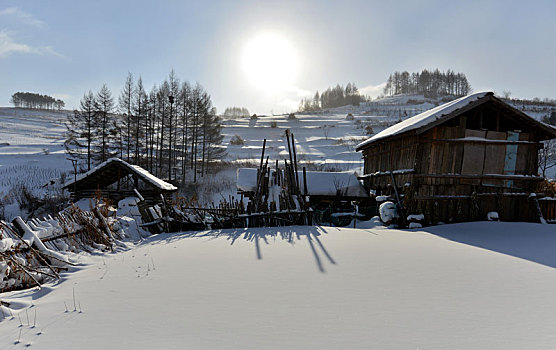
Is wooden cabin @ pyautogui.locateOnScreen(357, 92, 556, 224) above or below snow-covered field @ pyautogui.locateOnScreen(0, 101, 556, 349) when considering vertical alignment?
above

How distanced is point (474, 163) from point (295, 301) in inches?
493

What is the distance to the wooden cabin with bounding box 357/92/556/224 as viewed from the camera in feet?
40.7

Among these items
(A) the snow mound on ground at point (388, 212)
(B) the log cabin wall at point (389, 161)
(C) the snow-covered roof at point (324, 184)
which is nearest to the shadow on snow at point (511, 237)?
(A) the snow mound on ground at point (388, 212)

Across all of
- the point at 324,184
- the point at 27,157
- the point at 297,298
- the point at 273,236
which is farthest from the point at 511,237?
the point at 27,157

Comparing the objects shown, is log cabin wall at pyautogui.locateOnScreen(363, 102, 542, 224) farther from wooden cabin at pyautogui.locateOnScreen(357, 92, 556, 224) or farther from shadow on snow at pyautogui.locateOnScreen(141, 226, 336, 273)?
shadow on snow at pyautogui.locateOnScreen(141, 226, 336, 273)

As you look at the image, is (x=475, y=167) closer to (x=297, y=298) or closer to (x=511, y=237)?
(x=511, y=237)

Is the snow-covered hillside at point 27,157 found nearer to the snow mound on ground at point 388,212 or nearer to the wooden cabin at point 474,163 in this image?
the snow mound on ground at point 388,212

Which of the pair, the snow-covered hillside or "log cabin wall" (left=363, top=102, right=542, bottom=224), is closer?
"log cabin wall" (left=363, top=102, right=542, bottom=224)

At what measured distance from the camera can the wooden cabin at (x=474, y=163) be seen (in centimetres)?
1241

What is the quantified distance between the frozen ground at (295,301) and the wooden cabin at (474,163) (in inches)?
230

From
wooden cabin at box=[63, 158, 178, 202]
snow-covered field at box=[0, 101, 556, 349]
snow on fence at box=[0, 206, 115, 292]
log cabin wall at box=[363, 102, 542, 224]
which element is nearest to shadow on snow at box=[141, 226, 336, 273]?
snow-covered field at box=[0, 101, 556, 349]

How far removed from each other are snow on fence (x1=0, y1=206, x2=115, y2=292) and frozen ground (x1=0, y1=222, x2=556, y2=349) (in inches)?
18.3

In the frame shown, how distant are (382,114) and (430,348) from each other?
74201 millimetres

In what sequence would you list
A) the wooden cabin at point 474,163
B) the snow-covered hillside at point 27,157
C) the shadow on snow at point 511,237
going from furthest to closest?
the snow-covered hillside at point 27,157
the wooden cabin at point 474,163
the shadow on snow at point 511,237
